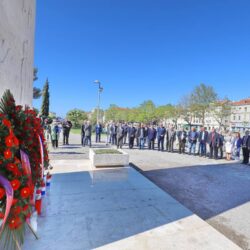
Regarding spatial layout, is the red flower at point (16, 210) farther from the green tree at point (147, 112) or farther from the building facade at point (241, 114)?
the building facade at point (241, 114)

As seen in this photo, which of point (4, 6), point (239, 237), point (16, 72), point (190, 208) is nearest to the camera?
point (4, 6)

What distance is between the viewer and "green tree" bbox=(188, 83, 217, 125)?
152ft

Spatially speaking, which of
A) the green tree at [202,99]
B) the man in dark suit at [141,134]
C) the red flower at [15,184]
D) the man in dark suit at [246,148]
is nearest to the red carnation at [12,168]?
the red flower at [15,184]

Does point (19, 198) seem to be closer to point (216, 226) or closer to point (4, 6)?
point (4, 6)

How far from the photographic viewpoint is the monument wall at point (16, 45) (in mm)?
3125

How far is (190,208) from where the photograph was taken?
4.67m

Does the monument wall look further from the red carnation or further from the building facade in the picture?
the building facade

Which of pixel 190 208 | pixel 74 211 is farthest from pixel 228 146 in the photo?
pixel 74 211

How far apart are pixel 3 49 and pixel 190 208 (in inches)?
185

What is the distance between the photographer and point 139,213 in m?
4.07

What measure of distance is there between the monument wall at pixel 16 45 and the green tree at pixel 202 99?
4626 centimetres

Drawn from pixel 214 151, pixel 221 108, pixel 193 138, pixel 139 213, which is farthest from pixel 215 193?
pixel 221 108

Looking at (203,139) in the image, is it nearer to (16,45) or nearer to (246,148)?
(246,148)

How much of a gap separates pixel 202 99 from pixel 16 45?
47644mm
